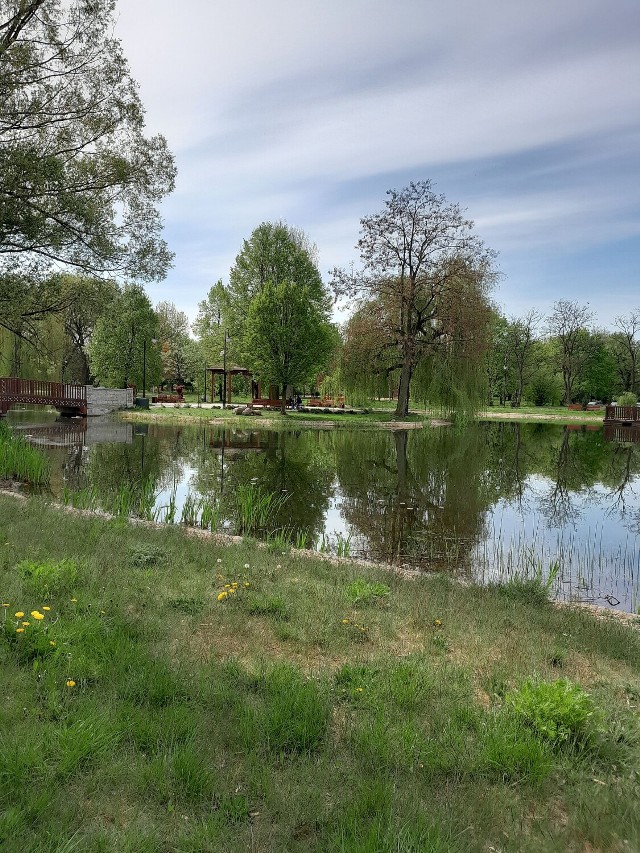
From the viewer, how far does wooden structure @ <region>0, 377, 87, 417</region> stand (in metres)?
34.2

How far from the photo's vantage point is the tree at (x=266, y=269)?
4806cm

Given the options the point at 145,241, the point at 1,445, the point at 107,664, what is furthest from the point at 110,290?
the point at 107,664

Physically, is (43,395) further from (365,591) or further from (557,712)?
(557,712)

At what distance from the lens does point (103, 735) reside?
9.52ft

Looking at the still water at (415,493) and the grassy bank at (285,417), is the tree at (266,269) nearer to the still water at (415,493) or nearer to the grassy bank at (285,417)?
the grassy bank at (285,417)

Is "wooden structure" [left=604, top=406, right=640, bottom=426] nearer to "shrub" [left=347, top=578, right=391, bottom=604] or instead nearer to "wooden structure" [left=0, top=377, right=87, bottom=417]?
"wooden structure" [left=0, top=377, right=87, bottom=417]

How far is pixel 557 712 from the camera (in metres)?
3.28

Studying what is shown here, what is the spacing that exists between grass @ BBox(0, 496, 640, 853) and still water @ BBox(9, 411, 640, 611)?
9.79ft

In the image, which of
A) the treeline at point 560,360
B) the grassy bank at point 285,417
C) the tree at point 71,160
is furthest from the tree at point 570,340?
the tree at point 71,160

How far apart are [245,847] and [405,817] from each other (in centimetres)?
71

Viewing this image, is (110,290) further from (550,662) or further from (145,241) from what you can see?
(550,662)

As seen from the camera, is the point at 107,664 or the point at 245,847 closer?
the point at 245,847

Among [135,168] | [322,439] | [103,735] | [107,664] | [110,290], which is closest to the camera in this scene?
[103,735]

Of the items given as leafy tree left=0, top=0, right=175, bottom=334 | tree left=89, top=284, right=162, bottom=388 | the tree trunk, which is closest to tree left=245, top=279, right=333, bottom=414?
the tree trunk
